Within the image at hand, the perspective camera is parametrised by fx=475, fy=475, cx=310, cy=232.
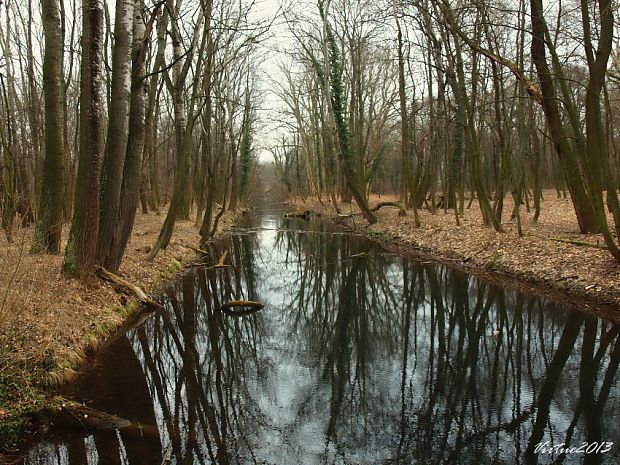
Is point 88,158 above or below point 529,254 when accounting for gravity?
above

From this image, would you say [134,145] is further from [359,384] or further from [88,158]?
[359,384]

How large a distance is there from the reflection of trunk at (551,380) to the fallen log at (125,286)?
6991mm

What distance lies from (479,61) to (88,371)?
16230 millimetres

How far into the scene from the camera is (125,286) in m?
9.11

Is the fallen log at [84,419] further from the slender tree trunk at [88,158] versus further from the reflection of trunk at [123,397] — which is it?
the slender tree trunk at [88,158]

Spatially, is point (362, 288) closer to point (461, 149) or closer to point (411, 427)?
point (411, 427)

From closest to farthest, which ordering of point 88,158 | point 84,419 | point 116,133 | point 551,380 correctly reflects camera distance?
point 84,419 → point 551,380 → point 88,158 → point 116,133

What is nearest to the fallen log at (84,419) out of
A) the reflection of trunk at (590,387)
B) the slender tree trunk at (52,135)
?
the reflection of trunk at (590,387)

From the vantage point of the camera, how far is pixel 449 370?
639 cm

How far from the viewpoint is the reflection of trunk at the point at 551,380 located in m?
4.49

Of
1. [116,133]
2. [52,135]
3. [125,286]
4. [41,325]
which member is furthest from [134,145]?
[41,325]

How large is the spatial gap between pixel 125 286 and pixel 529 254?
9.17 meters

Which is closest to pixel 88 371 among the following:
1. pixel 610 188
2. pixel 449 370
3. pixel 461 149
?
pixel 449 370

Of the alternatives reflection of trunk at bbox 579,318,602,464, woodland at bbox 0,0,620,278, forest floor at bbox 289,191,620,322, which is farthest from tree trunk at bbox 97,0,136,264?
forest floor at bbox 289,191,620,322
